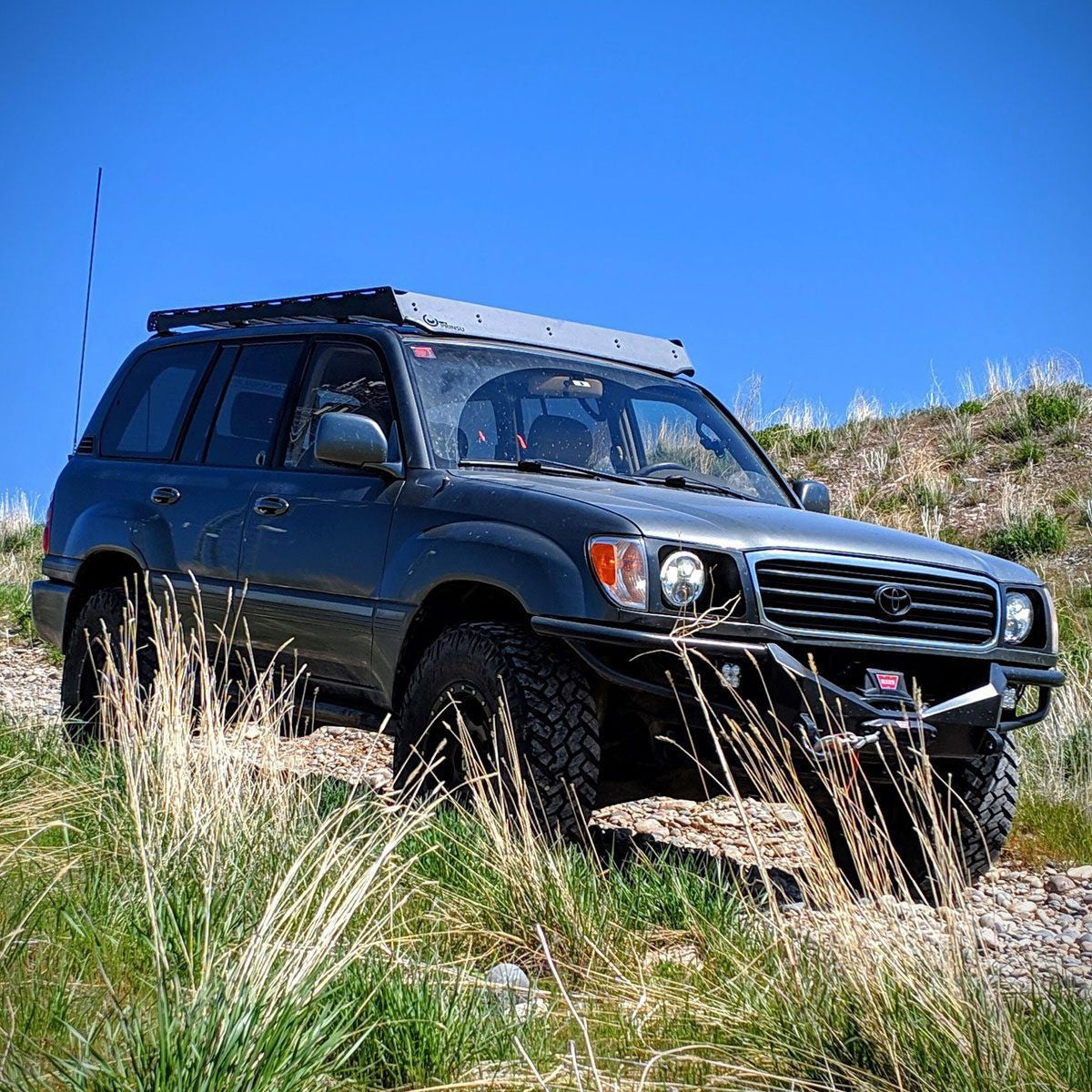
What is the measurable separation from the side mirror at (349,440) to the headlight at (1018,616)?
238 centimetres

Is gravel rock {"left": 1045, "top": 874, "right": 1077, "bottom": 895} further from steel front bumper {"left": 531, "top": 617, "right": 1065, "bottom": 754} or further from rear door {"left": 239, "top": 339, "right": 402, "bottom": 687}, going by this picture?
rear door {"left": 239, "top": 339, "right": 402, "bottom": 687}

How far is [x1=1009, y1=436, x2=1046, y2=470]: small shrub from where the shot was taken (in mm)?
18156

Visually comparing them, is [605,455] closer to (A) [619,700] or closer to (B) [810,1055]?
(A) [619,700]

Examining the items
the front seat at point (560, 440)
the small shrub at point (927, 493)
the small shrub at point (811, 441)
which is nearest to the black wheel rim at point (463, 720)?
the front seat at point (560, 440)

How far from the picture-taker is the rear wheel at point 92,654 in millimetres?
6840

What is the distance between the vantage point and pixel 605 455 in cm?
609

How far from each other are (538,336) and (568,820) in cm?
247

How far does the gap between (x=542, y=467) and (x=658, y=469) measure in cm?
56

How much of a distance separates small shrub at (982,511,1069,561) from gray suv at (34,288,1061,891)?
950 cm

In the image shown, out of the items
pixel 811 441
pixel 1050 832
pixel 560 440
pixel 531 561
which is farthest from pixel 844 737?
pixel 811 441

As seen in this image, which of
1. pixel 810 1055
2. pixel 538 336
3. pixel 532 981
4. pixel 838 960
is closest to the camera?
pixel 810 1055

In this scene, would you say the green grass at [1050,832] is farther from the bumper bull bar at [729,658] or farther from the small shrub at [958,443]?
the small shrub at [958,443]

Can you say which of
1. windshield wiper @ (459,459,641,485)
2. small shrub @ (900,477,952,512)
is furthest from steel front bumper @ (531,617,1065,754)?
small shrub @ (900,477,952,512)

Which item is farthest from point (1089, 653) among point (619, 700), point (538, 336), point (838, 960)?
point (838, 960)
